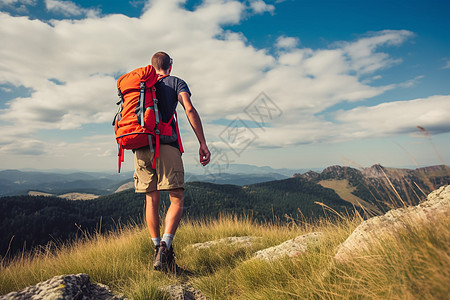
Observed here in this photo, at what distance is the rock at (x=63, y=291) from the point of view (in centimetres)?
166

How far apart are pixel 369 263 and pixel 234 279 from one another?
4.45ft

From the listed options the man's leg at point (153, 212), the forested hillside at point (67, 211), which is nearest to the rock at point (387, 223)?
the man's leg at point (153, 212)

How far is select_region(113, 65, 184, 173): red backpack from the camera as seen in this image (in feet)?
8.46

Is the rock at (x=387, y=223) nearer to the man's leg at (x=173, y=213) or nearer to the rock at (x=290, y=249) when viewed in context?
the rock at (x=290, y=249)

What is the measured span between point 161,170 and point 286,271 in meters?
1.74

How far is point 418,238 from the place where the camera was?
1544mm

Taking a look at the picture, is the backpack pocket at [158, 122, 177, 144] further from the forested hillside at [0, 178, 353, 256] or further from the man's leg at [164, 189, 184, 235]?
Result: the forested hillside at [0, 178, 353, 256]

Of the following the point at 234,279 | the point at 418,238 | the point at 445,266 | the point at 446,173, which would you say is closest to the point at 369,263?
the point at 418,238

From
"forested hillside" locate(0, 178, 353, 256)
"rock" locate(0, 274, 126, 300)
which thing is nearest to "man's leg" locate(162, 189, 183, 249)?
"rock" locate(0, 274, 126, 300)

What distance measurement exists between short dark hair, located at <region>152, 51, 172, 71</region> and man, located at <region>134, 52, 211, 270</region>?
217mm

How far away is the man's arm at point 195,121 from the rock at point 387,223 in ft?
5.81

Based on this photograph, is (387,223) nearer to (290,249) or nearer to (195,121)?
(290,249)

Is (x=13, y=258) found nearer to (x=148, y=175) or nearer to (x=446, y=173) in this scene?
(x=148, y=175)

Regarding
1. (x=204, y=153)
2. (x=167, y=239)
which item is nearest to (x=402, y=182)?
(x=204, y=153)
